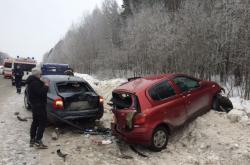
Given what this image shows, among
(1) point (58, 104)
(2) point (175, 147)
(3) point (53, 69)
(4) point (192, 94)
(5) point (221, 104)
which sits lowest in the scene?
(2) point (175, 147)

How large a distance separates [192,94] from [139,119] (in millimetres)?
1961

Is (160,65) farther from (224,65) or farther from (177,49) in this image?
(224,65)

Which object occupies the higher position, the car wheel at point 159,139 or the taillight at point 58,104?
the taillight at point 58,104

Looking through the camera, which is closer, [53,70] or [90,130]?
[90,130]

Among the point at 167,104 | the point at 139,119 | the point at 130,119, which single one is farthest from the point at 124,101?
the point at 167,104

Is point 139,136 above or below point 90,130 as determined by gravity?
above

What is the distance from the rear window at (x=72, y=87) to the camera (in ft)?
32.8

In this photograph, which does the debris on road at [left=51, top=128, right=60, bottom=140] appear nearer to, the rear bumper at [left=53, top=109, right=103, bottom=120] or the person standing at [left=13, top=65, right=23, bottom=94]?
the rear bumper at [left=53, top=109, right=103, bottom=120]

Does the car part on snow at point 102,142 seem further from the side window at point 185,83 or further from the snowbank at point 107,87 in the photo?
the snowbank at point 107,87

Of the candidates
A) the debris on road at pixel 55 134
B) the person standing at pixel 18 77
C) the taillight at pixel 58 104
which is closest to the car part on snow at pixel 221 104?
the taillight at pixel 58 104

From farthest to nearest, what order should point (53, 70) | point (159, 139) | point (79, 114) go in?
point (53, 70) → point (79, 114) → point (159, 139)

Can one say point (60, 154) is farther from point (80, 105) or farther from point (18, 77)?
point (18, 77)

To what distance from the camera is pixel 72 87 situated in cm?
1020

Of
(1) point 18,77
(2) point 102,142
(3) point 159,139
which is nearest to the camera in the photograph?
(3) point 159,139
